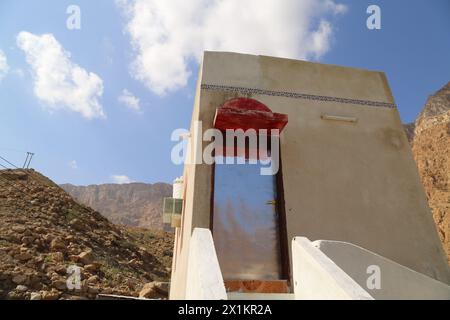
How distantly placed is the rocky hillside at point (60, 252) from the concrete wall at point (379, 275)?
31.4 ft

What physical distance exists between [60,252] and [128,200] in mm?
58829

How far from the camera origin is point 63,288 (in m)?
10.8

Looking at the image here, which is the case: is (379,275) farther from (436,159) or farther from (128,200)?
(128,200)

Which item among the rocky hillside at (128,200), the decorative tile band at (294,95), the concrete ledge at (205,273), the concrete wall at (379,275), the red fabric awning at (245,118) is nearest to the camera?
the concrete ledge at (205,273)

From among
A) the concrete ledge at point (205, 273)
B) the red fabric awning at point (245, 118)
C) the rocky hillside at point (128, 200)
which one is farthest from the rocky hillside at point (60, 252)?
the rocky hillside at point (128, 200)

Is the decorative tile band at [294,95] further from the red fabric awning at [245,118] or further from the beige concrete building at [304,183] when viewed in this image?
the red fabric awning at [245,118]

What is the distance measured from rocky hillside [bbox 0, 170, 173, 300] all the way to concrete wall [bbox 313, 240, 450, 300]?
31.4 feet

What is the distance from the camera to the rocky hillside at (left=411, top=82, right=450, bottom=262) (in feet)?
69.8

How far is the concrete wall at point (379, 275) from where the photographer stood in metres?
3.62

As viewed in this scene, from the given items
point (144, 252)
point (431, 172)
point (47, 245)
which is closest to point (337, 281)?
point (47, 245)

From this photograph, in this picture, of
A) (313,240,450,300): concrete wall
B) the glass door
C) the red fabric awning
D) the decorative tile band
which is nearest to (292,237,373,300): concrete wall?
(313,240,450,300): concrete wall

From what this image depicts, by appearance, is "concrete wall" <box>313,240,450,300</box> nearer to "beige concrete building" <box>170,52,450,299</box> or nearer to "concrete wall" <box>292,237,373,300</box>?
"concrete wall" <box>292,237,373,300</box>
